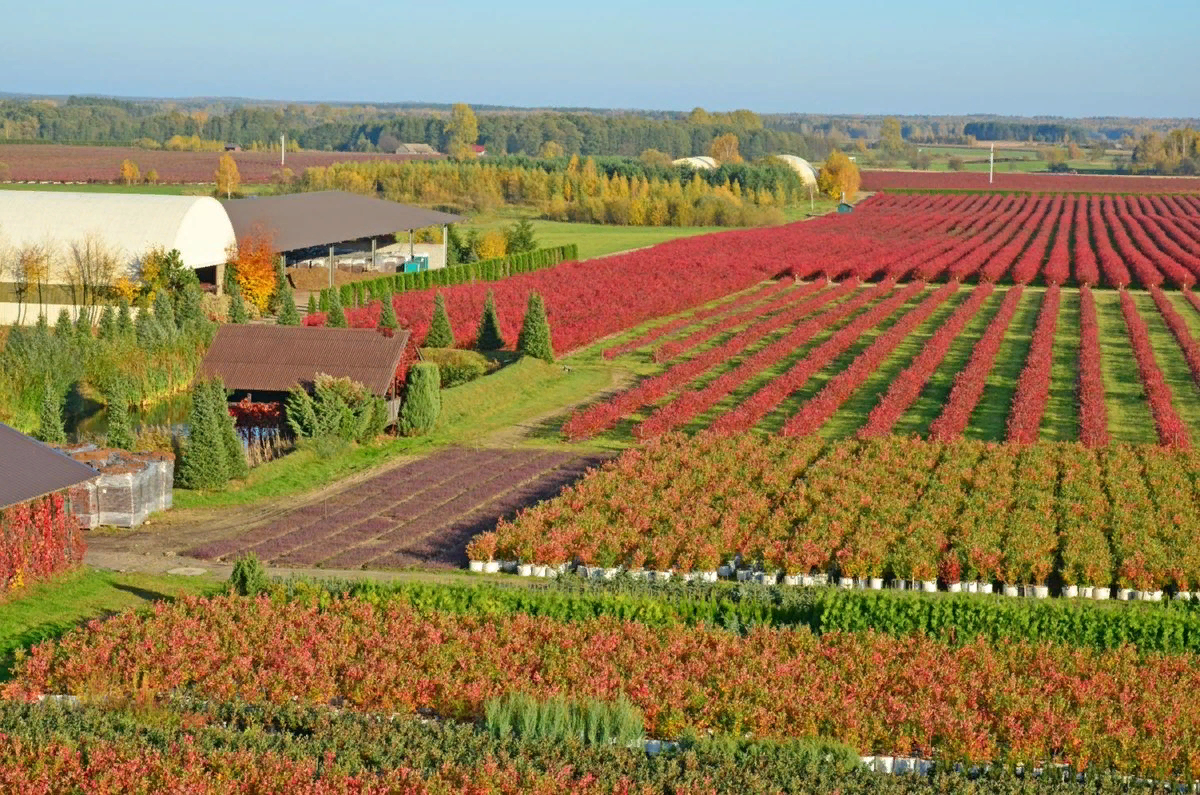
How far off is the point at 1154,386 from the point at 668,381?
400 inches

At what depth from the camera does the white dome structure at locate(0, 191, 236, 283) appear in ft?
137

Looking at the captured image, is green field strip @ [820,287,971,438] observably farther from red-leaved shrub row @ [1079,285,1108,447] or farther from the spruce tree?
the spruce tree

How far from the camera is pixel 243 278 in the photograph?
141 ft

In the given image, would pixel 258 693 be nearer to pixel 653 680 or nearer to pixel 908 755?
pixel 653 680

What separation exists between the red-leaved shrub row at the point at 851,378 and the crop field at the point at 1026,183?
273ft

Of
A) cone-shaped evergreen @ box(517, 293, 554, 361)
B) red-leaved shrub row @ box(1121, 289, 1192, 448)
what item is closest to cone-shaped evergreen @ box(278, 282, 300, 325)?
cone-shaped evergreen @ box(517, 293, 554, 361)

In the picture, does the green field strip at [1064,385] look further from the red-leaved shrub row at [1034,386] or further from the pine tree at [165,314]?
the pine tree at [165,314]

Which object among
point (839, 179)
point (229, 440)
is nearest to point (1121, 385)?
point (229, 440)

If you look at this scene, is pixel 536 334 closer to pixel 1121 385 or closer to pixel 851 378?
pixel 851 378

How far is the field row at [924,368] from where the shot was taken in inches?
1147

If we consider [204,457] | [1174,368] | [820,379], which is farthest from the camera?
[1174,368]

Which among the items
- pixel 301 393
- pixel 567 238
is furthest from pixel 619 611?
pixel 567 238

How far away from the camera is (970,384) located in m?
32.2

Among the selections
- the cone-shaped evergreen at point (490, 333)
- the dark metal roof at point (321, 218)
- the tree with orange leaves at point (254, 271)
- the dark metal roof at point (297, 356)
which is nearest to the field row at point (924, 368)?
the cone-shaped evergreen at point (490, 333)
